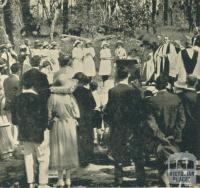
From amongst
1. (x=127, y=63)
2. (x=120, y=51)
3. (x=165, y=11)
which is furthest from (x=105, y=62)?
(x=165, y=11)

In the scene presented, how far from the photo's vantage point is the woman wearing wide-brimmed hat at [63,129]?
6.56 meters

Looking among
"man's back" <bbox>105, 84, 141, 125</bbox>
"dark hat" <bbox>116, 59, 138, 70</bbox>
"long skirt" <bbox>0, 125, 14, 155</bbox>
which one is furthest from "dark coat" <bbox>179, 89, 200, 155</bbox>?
"long skirt" <bbox>0, 125, 14, 155</bbox>

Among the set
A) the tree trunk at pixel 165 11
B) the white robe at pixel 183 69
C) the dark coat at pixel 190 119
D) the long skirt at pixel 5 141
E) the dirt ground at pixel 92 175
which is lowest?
the dirt ground at pixel 92 175

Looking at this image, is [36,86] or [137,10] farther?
[137,10]

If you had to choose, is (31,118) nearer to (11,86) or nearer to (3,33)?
(11,86)

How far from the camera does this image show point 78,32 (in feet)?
26.1

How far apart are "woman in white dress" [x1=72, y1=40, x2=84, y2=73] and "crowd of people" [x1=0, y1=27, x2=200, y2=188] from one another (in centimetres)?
18

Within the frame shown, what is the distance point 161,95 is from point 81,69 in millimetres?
1707

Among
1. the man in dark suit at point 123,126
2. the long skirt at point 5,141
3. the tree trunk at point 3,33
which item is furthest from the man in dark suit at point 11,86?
the man in dark suit at point 123,126

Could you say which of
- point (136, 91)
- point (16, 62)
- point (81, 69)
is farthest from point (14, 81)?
point (136, 91)

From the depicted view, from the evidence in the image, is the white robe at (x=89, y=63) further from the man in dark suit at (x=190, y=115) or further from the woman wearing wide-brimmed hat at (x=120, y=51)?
the man in dark suit at (x=190, y=115)

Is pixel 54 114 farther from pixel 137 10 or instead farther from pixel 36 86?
pixel 137 10

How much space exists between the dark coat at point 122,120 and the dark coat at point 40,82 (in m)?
0.77

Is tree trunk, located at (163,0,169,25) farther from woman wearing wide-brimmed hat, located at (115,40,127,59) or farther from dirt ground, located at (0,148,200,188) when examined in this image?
dirt ground, located at (0,148,200,188)
